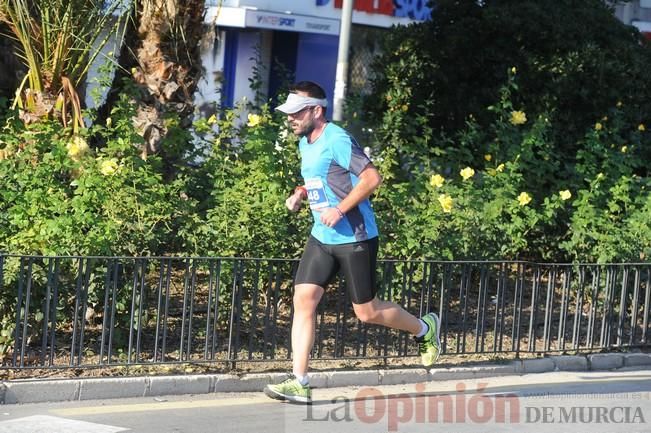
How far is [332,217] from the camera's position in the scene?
23.8ft

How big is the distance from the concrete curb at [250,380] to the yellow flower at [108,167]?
5.46ft

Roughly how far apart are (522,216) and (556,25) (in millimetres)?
3773

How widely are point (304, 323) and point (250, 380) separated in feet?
2.84

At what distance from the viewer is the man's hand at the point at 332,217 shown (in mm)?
7258

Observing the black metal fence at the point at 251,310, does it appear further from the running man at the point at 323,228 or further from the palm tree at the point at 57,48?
the palm tree at the point at 57,48

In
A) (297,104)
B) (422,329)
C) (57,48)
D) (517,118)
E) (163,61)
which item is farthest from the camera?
(517,118)

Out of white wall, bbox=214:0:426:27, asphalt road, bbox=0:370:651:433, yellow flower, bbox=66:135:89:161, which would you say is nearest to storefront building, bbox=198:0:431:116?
white wall, bbox=214:0:426:27

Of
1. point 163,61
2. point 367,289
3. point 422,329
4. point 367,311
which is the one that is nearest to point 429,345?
point 422,329

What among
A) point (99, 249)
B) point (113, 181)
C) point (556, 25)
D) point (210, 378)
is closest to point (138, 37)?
point (113, 181)

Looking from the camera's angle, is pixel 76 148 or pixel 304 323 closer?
pixel 304 323

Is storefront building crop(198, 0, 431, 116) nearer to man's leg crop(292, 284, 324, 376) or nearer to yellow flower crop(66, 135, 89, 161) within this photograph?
yellow flower crop(66, 135, 89, 161)

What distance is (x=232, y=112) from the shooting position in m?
10.9

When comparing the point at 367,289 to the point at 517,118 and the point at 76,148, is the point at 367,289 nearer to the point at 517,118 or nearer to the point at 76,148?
the point at 76,148

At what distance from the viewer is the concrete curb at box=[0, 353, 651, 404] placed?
7.52m
